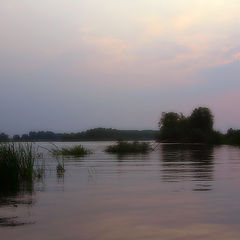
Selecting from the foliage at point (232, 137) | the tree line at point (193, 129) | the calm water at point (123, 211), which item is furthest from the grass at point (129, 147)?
the tree line at point (193, 129)

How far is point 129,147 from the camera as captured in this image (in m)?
56.2

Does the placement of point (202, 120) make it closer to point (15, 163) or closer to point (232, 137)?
point (232, 137)

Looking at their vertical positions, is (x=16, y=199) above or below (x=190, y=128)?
below

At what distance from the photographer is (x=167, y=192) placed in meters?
15.3

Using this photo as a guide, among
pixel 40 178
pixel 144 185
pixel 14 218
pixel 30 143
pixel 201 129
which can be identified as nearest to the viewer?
pixel 14 218

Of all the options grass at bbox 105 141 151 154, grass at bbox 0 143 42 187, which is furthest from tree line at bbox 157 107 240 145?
grass at bbox 0 143 42 187

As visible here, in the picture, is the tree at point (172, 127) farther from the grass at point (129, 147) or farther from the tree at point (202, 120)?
the grass at point (129, 147)

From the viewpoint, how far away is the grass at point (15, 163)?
58.5ft

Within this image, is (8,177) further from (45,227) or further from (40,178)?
(45,227)

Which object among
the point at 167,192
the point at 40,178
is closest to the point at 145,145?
the point at 40,178

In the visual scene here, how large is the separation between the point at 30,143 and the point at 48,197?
5447mm

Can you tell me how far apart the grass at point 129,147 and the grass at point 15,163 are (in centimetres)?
3616

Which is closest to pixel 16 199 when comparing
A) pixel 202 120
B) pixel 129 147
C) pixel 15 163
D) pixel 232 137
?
pixel 15 163

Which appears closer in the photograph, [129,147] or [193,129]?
[129,147]
